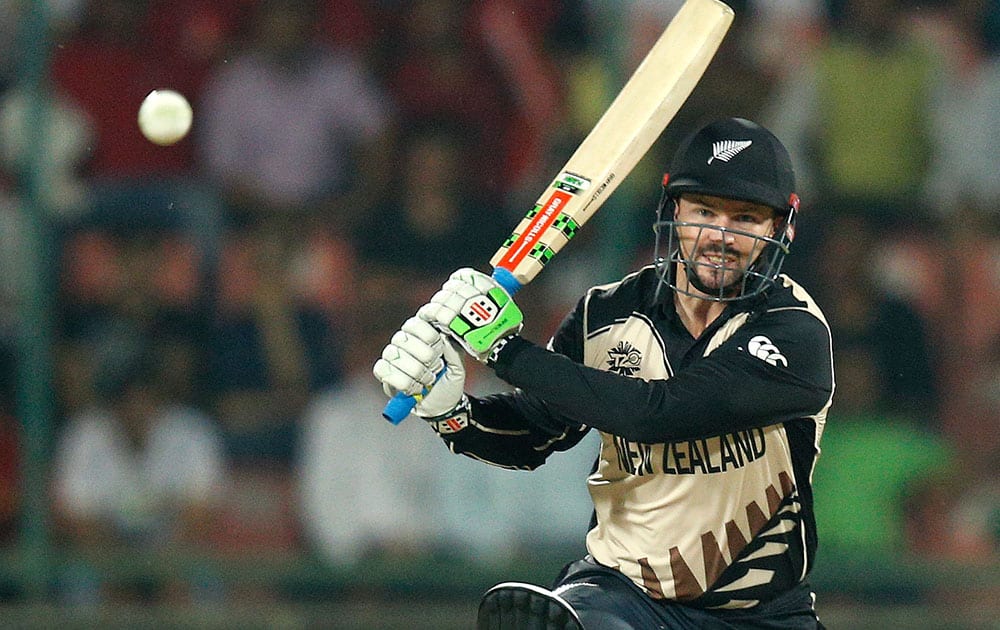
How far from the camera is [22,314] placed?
5.42m

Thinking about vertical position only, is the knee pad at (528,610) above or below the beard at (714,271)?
below

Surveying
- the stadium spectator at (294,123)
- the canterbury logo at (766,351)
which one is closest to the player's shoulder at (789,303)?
the canterbury logo at (766,351)

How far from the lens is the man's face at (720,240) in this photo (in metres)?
2.97

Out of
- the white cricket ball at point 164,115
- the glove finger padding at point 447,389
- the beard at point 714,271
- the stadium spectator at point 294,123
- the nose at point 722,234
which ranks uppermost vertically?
the stadium spectator at point 294,123

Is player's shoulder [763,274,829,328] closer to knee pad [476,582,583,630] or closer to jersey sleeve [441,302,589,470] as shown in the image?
jersey sleeve [441,302,589,470]

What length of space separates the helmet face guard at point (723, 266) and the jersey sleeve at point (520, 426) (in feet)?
0.85

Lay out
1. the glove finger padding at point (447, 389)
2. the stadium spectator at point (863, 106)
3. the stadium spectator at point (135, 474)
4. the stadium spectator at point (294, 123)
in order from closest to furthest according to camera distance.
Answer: the glove finger padding at point (447, 389)
the stadium spectator at point (135, 474)
the stadium spectator at point (294, 123)
the stadium spectator at point (863, 106)

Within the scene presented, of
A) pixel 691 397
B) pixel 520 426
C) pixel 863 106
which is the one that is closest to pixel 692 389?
pixel 691 397

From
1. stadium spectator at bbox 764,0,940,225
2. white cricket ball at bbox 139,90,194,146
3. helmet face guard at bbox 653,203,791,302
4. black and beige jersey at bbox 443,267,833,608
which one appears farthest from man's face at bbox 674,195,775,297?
stadium spectator at bbox 764,0,940,225

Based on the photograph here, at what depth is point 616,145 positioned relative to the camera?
10.8 feet

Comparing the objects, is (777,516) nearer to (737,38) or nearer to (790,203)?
(790,203)

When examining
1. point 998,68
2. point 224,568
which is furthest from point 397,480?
point 998,68

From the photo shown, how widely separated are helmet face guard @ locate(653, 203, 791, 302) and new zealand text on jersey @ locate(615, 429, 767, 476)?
276 millimetres

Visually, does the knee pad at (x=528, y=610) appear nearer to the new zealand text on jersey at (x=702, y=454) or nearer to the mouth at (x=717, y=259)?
the new zealand text on jersey at (x=702, y=454)
